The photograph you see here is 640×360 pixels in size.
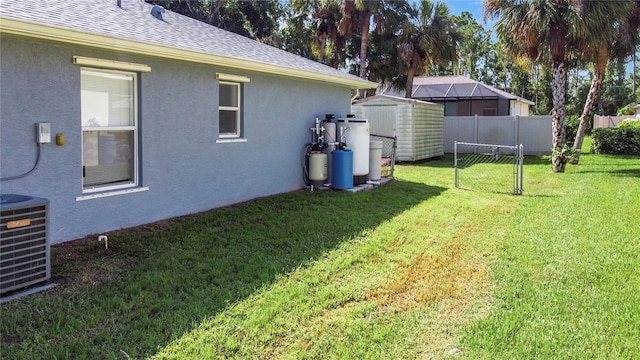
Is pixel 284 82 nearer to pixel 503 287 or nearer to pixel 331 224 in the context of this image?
pixel 331 224

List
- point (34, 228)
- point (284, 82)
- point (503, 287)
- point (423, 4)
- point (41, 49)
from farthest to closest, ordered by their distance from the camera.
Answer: point (423, 4)
point (284, 82)
point (41, 49)
point (503, 287)
point (34, 228)

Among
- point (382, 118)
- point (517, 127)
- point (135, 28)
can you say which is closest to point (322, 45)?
point (382, 118)

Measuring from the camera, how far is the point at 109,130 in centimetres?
632

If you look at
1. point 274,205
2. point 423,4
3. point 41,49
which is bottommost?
point 274,205

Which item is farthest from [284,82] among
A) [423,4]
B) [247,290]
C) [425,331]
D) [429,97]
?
[429,97]

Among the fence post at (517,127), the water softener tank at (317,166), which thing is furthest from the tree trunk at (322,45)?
the water softener tank at (317,166)

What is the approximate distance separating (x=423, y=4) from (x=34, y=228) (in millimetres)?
21536

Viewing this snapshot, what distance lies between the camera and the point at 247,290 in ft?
15.0

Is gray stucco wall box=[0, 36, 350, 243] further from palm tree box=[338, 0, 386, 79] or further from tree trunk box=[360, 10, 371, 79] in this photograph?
Answer: tree trunk box=[360, 10, 371, 79]

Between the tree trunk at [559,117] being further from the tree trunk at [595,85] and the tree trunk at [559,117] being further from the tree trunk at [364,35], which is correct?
the tree trunk at [364,35]

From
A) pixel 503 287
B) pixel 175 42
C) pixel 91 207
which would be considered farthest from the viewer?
pixel 175 42

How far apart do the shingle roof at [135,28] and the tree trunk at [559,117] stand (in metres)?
7.64

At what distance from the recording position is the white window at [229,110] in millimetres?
8367

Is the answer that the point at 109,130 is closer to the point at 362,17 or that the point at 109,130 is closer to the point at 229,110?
the point at 229,110
